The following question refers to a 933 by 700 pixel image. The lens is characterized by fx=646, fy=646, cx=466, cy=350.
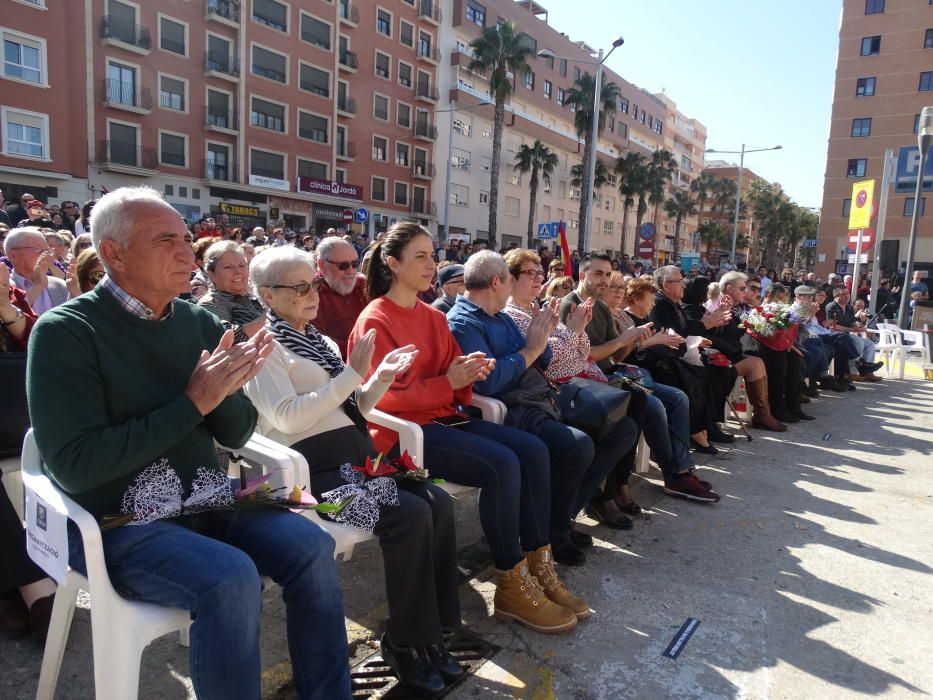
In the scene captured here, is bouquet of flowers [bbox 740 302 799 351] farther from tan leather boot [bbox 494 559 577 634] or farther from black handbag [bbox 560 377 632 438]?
tan leather boot [bbox 494 559 577 634]

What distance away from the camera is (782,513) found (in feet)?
14.6

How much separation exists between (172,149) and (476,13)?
2343cm

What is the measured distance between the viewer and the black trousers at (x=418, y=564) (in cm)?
240

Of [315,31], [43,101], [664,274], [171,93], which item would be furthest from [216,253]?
[315,31]

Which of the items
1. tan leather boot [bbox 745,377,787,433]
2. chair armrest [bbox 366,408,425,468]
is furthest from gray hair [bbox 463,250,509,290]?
tan leather boot [bbox 745,377,787,433]

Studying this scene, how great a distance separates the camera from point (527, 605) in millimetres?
2871

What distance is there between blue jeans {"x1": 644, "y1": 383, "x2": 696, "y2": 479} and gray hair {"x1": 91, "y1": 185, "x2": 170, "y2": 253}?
343 cm

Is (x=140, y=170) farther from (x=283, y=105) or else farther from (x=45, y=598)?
(x=45, y=598)

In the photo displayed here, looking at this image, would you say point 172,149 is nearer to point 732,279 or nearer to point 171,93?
point 171,93

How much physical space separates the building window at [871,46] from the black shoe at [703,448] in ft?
162

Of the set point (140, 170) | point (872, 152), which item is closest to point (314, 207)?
point (140, 170)

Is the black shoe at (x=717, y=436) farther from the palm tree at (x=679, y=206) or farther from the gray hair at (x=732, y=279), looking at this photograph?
the palm tree at (x=679, y=206)

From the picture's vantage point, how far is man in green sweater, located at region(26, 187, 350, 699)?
6.04ft

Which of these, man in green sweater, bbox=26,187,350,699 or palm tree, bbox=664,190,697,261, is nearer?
man in green sweater, bbox=26,187,350,699
